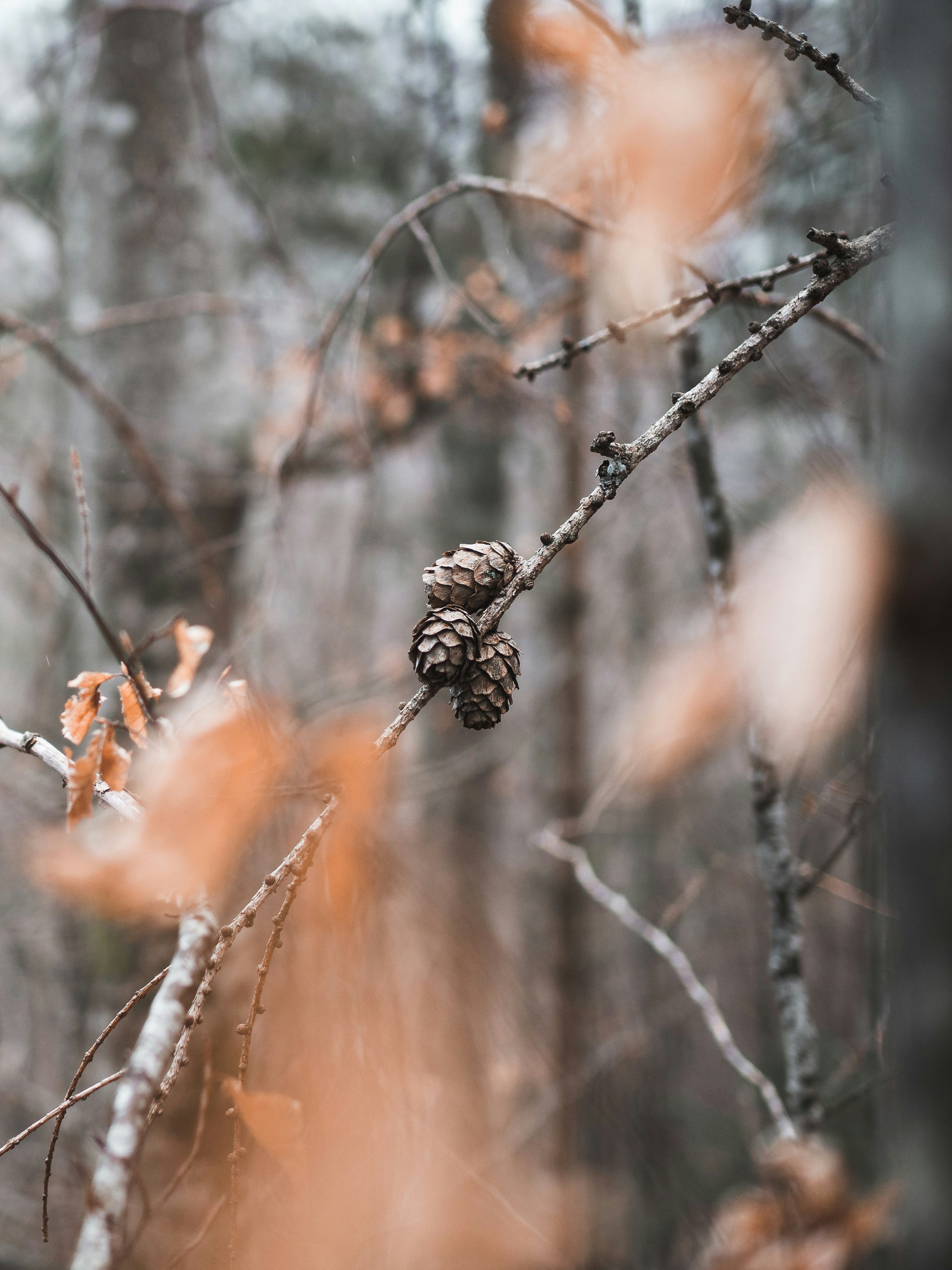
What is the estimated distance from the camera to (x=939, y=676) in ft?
0.54

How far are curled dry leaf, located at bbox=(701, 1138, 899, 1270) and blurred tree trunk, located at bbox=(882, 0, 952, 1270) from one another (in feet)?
1.11

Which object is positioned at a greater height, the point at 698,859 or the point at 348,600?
the point at 348,600

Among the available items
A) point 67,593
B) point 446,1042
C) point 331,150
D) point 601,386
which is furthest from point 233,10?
point 446,1042

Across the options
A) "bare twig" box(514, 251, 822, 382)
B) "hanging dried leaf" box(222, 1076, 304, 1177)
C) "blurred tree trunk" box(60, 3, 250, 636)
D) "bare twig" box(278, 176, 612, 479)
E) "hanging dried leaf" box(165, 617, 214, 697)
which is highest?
"blurred tree trunk" box(60, 3, 250, 636)

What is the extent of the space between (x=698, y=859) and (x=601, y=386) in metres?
1.03

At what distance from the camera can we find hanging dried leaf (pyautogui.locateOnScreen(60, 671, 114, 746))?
0.34m

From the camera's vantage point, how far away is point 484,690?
27 centimetres

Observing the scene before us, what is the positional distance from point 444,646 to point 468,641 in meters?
0.01

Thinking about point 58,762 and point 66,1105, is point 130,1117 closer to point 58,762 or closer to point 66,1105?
point 66,1105

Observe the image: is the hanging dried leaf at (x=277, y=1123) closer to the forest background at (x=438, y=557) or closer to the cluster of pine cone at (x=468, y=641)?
the forest background at (x=438, y=557)

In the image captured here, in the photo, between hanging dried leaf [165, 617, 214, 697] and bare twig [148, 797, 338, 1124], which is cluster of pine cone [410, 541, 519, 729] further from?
hanging dried leaf [165, 617, 214, 697]

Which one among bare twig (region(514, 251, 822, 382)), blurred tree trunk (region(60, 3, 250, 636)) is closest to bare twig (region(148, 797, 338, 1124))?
bare twig (region(514, 251, 822, 382))

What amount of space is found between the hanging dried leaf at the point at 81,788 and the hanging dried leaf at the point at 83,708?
6 cm

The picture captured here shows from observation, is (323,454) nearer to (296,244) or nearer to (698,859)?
(296,244)
